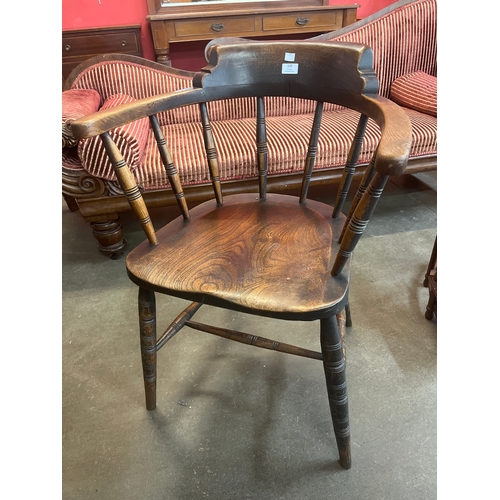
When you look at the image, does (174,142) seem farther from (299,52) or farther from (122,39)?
(122,39)

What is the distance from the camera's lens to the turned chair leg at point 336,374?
772mm

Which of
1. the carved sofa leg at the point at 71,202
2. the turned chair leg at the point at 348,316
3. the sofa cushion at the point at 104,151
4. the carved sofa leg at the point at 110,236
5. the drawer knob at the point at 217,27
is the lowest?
the turned chair leg at the point at 348,316

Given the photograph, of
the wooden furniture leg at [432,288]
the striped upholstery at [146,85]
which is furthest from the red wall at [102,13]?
the wooden furniture leg at [432,288]

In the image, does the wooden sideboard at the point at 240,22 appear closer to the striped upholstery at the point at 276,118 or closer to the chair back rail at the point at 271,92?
the striped upholstery at the point at 276,118

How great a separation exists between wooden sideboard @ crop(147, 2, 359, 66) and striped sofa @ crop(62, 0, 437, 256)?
32.7 inches

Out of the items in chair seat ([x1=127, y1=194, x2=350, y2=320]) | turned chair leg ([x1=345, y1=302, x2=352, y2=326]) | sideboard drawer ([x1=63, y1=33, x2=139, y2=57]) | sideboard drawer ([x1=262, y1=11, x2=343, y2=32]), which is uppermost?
sideboard drawer ([x1=262, y1=11, x2=343, y2=32])

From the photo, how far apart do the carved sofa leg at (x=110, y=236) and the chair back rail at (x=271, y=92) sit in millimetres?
824

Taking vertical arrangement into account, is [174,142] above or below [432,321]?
above

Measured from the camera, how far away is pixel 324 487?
917mm

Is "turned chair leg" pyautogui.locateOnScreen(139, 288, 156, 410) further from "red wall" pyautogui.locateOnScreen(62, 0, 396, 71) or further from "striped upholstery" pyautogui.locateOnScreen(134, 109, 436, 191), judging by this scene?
"red wall" pyautogui.locateOnScreen(62, 0, 396, 71)

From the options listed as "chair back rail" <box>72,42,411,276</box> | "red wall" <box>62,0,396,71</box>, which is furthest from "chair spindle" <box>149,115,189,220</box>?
"red wall" <box>62,0,396,71</box>

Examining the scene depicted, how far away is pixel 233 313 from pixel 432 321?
74 cm

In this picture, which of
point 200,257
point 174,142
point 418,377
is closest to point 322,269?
point 200,257

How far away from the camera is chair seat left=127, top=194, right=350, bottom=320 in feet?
2.44
